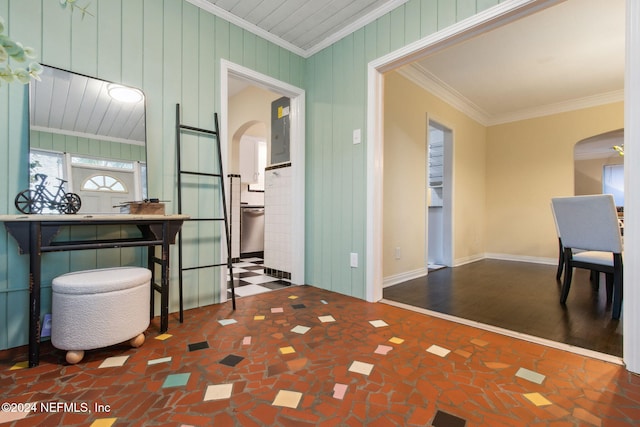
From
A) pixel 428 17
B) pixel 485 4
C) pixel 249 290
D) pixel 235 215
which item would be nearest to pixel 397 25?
pixel 428 17

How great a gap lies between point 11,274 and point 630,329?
3.18 m

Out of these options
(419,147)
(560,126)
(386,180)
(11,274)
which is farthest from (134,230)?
(560,126)

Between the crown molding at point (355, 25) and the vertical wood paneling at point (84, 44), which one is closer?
the vertical wood paneling at point (84, 44)

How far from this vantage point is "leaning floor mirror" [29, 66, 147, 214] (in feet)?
5.44

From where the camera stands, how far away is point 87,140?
1828mm

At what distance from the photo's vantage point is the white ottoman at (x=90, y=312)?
4.65 ft

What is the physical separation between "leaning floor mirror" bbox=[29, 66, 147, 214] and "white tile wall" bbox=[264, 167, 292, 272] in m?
1.47

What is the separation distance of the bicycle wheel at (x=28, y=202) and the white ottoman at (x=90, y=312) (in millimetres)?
444

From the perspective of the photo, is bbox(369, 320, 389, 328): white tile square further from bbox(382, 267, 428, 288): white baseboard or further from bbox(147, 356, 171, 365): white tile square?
bbox(147, 356, 171, 365): white tile square

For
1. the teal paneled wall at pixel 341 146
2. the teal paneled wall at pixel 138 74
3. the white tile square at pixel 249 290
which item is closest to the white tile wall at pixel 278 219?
the teal paneled wall at pixel 341 146

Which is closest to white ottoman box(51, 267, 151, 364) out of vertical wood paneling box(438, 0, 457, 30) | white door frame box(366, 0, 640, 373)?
white door frame box(366, 0, 640, 373)

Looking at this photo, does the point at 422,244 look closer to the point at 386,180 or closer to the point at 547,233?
the point at 386,180

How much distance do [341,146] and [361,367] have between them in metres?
1.89

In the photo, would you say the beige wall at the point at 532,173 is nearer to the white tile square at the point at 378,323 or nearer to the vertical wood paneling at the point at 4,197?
the white tile square at the point at 378,323
